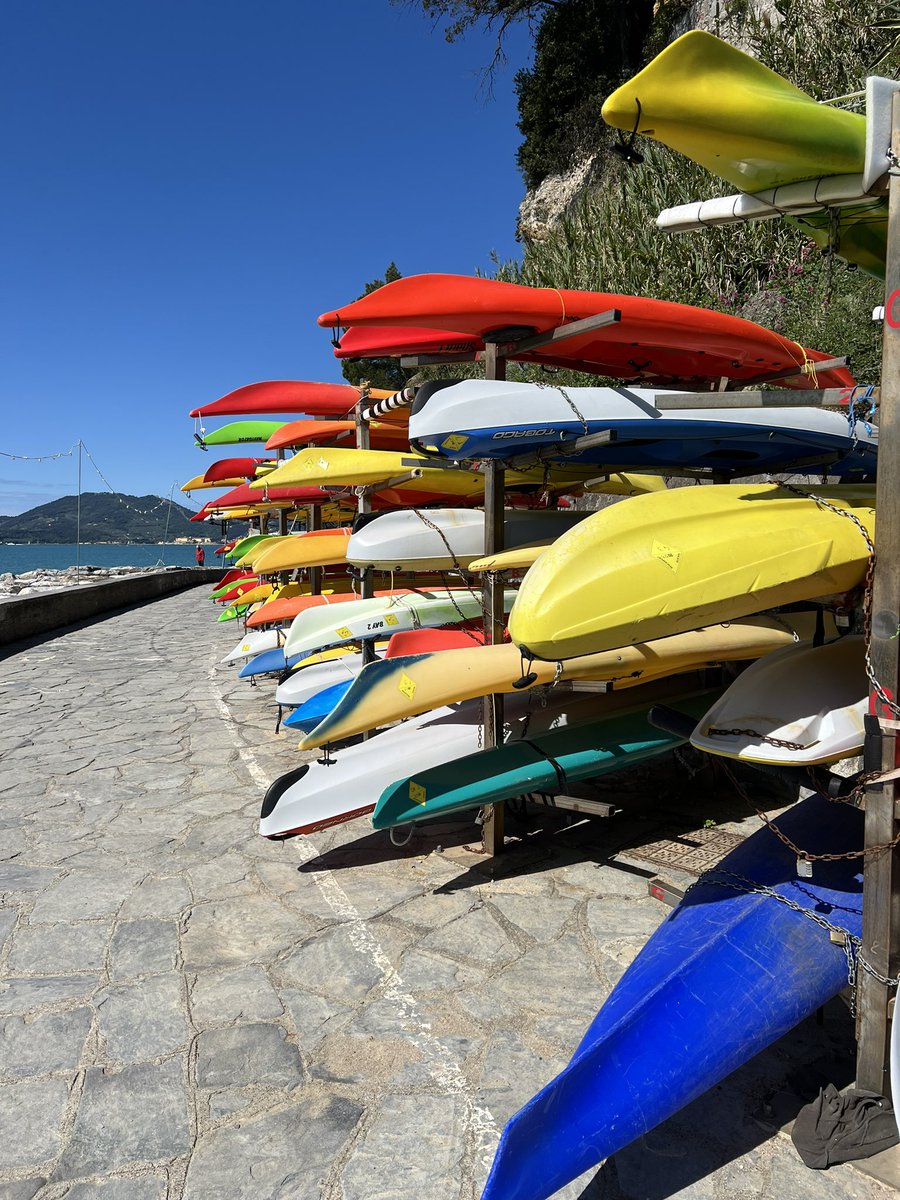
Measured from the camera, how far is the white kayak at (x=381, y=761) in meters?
4.11

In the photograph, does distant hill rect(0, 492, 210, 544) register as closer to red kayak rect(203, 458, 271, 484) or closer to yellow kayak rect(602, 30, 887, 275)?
red kayak rect(203, 458, 271, 484)

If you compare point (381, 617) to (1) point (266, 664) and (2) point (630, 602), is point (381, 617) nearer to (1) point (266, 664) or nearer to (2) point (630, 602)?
(1) point (266, 664)

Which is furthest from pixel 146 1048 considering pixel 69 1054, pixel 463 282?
pixel 463 282

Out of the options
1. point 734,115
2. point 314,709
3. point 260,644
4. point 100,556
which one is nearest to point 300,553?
point 260,644

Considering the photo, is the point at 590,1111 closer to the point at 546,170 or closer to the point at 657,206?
the point at 657,206

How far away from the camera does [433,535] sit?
516 cm

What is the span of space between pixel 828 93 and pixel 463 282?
10.0 metres

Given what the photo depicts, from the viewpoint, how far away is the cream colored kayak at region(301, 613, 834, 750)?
378 centimetres

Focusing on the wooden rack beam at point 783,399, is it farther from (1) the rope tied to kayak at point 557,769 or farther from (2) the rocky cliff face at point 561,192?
(2) the rocky cliff face at point 561,192

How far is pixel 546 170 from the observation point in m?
20.7

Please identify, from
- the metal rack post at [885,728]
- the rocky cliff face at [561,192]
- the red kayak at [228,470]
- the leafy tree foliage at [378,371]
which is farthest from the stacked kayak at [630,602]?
the leafy tree foliage at [378,371]

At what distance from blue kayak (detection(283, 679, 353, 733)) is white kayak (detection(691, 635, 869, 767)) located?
293 centimetres

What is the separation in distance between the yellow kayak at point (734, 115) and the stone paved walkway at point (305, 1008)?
8.89 feet

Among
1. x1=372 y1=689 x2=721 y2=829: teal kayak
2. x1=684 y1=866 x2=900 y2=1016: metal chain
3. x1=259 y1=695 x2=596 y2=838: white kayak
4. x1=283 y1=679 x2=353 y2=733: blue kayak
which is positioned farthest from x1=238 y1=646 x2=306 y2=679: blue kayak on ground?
x1=684 y1=866 x2=900 y2=1016: metal chain
